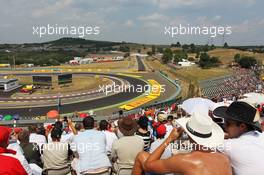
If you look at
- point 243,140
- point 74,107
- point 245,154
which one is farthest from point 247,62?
point 245,154

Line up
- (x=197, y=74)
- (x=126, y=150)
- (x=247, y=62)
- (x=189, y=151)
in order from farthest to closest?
(x=247, y=62)
(x=197, y=74)
(x=126, y=150)
(x=189, y=151)

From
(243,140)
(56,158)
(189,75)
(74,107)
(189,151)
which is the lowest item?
(74,107)

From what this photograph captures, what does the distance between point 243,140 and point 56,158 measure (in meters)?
3.48

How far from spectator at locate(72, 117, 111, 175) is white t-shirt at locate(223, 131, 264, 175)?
2031 millimetres

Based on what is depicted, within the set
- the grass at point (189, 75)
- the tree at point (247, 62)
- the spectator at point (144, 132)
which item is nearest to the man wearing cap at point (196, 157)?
the spectator at point (144, 132)

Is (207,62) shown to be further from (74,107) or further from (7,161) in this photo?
(7,161)

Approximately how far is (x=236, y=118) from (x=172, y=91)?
143 feet

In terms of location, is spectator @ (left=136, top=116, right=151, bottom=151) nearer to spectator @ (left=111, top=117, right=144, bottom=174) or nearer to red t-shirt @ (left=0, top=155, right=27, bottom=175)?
spectator @ (left=111, top=117, right=144, bottom=174)

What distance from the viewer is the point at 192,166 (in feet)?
8.89

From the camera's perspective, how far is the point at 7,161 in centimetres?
303

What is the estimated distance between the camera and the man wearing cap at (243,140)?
130 inches

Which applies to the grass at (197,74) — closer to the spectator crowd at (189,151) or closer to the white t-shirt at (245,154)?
the spectator crowd at (189,151)

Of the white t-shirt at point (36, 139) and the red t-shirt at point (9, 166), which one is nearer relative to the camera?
the red t-shirt at point (9, 166)

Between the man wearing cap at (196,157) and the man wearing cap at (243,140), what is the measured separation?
1.15ft
